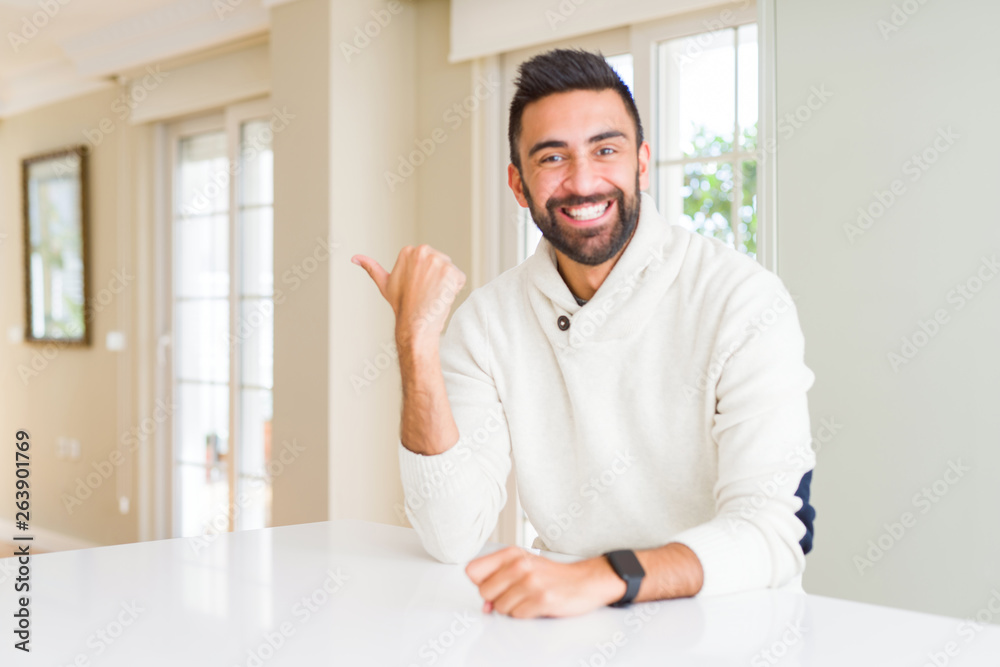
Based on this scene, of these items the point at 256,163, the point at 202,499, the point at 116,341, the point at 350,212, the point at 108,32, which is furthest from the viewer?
the point at 116,341

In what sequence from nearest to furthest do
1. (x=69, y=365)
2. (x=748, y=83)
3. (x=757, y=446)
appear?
1. (x=757, y=446)
2. (x=748, y=83)
3. (x=69, y=365)

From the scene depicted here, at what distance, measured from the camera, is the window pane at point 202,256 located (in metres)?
4.21

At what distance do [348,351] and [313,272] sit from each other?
32 centimetres

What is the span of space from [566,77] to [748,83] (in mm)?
1327

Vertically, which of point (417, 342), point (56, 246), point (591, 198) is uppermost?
point (56, 246)

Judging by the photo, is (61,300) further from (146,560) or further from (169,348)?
(146,560)

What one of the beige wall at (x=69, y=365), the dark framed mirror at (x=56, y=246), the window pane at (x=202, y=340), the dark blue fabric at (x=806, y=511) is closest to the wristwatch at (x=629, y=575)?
the dark blue fabric at (x=806, y=511)

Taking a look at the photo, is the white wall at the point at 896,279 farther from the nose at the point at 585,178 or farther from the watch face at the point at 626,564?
the watch face at the point at 626,564

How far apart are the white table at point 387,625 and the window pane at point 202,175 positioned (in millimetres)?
3346

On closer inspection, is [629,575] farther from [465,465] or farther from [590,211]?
[590,211]

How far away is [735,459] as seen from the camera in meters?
1.15

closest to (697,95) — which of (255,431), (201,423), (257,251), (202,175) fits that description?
(257,251)

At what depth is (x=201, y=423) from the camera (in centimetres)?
433

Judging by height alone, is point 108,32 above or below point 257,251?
above
